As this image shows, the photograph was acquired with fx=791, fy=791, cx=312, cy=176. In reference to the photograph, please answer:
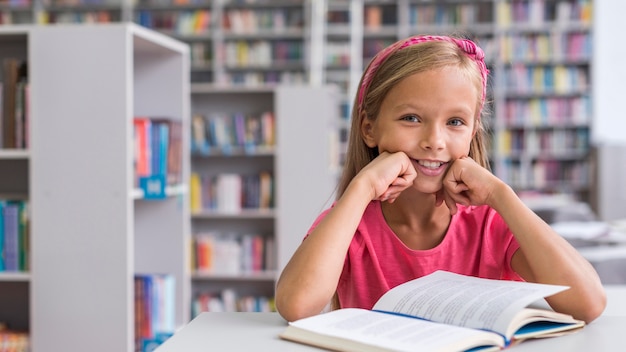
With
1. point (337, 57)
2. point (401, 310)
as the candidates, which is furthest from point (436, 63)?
point (337, 57)

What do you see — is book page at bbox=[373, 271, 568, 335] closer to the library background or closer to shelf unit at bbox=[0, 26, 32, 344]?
the library background

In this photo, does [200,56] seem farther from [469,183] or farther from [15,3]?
[469,183]

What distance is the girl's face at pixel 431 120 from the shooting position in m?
1.27

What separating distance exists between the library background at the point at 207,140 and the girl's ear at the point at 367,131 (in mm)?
276

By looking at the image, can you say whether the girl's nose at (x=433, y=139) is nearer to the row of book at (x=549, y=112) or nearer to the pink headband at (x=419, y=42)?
the pink headband at (x=419, y=42)

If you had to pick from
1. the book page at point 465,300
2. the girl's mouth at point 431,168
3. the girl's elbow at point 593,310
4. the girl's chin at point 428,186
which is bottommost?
the girl's elbow at point 593,310

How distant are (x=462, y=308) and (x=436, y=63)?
0.49m

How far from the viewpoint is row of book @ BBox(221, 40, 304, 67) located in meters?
7.91

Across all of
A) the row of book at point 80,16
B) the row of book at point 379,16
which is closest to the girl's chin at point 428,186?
the row of book at point 379,16

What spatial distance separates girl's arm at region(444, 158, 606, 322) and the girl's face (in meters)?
0.03

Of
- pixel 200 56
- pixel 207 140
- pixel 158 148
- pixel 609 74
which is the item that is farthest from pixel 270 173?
pixel 609 74

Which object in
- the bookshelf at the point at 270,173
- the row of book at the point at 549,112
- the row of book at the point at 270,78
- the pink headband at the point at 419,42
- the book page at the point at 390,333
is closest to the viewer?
the book page at the point at 390,333

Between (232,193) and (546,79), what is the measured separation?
413cm

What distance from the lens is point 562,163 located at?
316 inches
